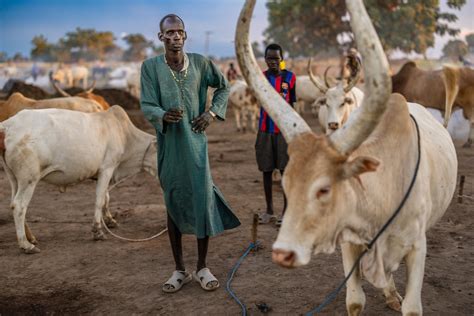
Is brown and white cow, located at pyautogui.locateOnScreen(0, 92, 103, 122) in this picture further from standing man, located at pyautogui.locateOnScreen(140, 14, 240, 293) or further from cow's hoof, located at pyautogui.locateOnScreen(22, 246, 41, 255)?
standing man, located at pyautogui.locateOnScreen(140, 14, 240, 293)

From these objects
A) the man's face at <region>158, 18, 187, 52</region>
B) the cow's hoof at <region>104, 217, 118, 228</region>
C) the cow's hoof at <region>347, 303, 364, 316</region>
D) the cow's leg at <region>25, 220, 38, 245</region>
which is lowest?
the cow's hoof at <region>104, 217, 118, 228</region>

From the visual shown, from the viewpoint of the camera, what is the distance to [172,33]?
3.64 metres

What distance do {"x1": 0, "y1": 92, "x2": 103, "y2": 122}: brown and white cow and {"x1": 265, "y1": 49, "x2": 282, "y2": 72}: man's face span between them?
13.6 feet

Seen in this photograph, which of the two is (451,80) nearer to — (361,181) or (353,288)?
(353,288)

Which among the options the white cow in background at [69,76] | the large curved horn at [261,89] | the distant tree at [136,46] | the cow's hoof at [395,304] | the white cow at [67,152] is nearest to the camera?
the large curved horn at [261,89]

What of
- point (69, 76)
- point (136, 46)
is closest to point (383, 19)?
point (69, 76)

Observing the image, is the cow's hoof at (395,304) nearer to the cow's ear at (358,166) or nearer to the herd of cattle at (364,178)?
the herd of cattle at (364,178)

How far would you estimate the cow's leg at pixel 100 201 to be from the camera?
5.25 m

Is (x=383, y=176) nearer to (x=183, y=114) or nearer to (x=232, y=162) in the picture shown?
(x=183, y=114)

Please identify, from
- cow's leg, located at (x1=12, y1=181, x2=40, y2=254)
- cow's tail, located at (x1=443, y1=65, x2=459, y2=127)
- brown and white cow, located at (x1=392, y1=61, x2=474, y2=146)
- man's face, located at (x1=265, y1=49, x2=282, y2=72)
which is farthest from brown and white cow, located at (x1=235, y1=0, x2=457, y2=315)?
brown and white cow, located at (x1=392, y1=61, x2=474, y2=146)

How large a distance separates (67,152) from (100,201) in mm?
619

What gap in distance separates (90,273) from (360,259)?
2519 millimetres

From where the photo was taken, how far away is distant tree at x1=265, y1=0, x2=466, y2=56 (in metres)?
31.0

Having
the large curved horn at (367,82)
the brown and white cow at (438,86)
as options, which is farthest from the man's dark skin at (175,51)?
the brown and white cow at (438,86)
